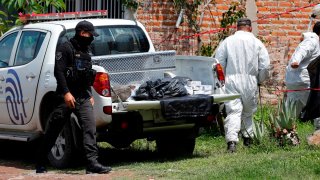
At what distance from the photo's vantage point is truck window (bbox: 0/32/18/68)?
1186 cm

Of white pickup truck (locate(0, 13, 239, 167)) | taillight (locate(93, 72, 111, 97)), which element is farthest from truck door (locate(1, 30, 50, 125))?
taillight (locate(93, 72, 111, 97))

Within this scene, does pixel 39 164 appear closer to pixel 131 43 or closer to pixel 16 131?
pixel 16 131

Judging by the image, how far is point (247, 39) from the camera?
11.9 m

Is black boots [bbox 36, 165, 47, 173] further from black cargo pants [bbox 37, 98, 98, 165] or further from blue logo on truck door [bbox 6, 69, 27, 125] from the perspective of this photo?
blue logo on truck door [bbox 6, 69, 27, 125]

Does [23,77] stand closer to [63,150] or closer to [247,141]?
[63,150]

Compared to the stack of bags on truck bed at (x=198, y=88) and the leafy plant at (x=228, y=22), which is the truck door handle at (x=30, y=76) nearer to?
the stack of bags on truck bed at (x=198, y=88)

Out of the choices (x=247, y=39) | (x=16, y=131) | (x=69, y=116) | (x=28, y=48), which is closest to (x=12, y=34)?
(x=28, y=48)

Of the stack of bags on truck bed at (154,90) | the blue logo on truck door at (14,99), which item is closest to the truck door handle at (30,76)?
the blue logo on truck door at (14,99)

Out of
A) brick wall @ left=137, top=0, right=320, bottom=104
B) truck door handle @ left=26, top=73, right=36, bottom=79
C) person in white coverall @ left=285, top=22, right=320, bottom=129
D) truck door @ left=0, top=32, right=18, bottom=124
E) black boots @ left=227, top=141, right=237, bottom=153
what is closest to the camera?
truck door handle @ left=26, top=73, right=36, bottom=79

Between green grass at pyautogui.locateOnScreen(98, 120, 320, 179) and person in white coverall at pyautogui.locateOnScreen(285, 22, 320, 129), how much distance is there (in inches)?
21.2

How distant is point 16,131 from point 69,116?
1.54 metres

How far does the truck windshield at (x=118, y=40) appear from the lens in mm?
11293

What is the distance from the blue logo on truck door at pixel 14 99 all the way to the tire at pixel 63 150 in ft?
2.04

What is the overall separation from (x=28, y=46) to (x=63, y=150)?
157 cm
